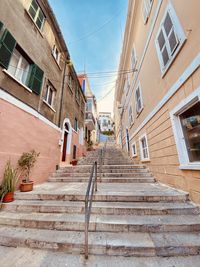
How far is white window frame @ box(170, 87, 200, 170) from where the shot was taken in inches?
112

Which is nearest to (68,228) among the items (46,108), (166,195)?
(166,195)

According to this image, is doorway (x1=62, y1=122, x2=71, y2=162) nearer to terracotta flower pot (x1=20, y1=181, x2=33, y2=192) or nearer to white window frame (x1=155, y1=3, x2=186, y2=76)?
terracotta flower pot (x1=20, y1=181, x2=33, y2=192)

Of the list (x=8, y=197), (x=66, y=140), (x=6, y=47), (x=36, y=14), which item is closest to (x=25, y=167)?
(x=8, y=197)

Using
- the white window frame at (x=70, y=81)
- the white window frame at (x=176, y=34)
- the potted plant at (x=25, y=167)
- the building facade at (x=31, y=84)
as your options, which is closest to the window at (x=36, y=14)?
the building facade at (x=31, y=84)

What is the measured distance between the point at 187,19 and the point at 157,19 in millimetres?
1892

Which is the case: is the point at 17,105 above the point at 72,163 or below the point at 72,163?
above

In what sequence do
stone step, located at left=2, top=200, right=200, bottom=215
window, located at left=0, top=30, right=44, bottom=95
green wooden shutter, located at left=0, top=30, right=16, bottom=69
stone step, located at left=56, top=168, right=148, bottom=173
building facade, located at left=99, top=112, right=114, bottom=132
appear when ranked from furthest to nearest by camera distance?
building facade, located at left=99, top=112, right=114, bottom=132
stone step, located at left=56, top=168, right=148, bottom=173
window, located at left=0, top=30, right=44, bottom=95
green wooden shutter, located at left=0, top=30, right=16, bottom=69
stone step, located at left=2, top=200, right=200, bottom=215

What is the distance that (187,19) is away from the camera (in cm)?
293

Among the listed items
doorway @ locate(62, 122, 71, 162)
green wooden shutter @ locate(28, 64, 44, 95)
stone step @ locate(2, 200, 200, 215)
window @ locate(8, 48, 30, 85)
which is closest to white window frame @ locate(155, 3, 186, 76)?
stone step @ locate(2, 200, 200, 215)

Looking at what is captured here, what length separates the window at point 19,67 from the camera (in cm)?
432

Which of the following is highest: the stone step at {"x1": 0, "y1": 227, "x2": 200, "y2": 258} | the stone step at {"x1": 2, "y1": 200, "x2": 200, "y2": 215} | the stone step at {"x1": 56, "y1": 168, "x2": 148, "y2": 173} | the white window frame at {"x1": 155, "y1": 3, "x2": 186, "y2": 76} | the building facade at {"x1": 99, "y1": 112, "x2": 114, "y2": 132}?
the building facade at {"x1": 99, "y1": 112, "x2": 114, "y2": 132}

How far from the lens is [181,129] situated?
347cm

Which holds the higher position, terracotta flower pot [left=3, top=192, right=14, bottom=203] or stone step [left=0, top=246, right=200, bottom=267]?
terracotta flower pot [left=3, top=192, right=14, bottom=203]

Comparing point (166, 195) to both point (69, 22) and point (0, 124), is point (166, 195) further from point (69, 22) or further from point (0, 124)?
point (69, 22)
